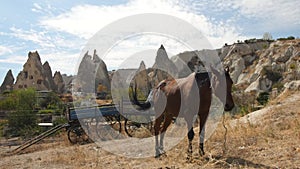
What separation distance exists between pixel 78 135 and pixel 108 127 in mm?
1174

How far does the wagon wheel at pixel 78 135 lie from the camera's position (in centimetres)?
980

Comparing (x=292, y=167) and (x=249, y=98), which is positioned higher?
(x=249, y=98)

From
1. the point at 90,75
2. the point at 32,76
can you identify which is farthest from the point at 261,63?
the point at 32,76

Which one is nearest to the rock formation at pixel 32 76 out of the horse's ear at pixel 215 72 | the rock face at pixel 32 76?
the rock face at pixel 32 76

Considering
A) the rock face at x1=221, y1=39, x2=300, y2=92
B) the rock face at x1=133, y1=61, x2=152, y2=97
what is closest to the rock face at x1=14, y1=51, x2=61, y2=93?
the rock face at x1=221, y1=39, x2=300, y2=92

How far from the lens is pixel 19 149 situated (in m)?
9.55

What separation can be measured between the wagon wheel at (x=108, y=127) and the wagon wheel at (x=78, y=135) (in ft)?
1.66

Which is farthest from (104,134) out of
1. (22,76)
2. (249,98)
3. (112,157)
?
(22,76)

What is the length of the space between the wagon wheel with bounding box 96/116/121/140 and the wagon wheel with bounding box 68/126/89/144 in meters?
0.50

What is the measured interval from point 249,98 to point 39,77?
40.6 meters

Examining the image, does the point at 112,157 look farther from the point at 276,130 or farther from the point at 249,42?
the point at 249,42

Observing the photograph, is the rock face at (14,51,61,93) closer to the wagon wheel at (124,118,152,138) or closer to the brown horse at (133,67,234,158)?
the wagon wheel at (124,118,152,138)

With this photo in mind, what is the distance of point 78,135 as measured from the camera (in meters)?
9.89

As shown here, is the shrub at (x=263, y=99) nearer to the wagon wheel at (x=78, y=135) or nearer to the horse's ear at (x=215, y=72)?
the wagon wheel at (x=78, y=135)
